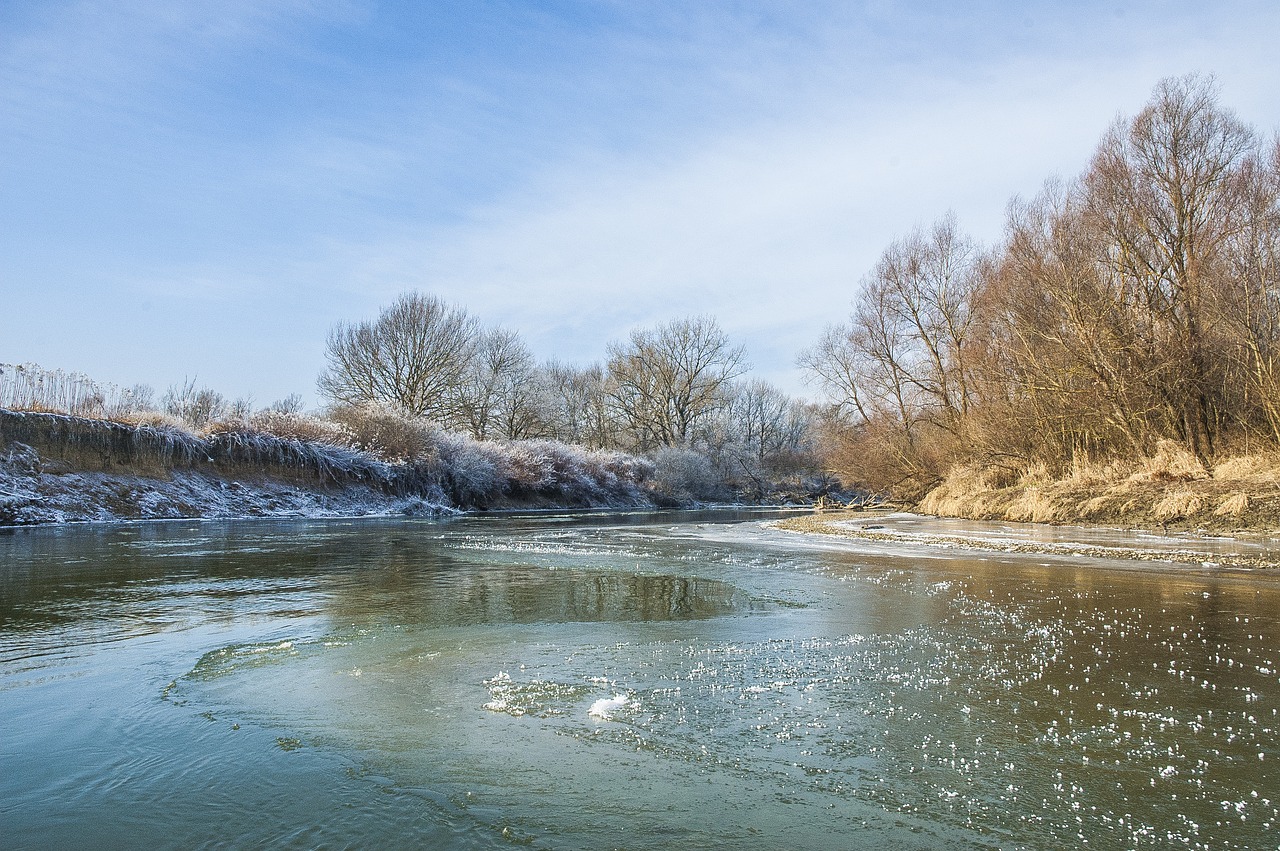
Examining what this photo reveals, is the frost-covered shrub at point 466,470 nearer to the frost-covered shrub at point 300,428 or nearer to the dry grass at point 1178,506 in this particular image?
the frost-covered shrub at point 300,428

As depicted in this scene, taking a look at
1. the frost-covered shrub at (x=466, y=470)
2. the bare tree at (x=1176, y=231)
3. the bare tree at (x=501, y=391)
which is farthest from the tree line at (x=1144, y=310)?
the bare tree at (x=501, y=391)

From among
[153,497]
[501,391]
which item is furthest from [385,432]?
[501,391]

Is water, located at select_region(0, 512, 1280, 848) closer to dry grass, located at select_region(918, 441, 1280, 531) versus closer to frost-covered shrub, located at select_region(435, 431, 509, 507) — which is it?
dry grass, located at select_region(918, 441, 1280, 531)

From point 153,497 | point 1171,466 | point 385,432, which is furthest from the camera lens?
point 385,432

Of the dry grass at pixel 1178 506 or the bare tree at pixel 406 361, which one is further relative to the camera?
the bare tree at pixel 406 361

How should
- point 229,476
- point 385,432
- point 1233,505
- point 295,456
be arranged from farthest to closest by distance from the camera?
point 385,432 → point 295,456 → point 229,476 → point 1233,505

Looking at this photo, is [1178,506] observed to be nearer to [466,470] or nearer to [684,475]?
[466,470]

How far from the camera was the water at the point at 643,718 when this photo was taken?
6.29 feet

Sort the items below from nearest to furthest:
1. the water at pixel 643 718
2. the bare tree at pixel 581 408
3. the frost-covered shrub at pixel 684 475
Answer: the water at pixel 643 718 < the frost-covered shrub at pixel 684 475 < the bare tree at pixel 581 408

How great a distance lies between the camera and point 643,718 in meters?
2.75

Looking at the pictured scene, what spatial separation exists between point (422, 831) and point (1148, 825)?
1.83 m

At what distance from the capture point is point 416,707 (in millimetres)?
2898

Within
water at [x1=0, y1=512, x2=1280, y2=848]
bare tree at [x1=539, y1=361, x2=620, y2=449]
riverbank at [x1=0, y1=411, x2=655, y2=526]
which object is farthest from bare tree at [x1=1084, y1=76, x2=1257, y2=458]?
bare tree at [x1=539, y1=361, x2=620, y2=449]

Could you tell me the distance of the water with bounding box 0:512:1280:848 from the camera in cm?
192
